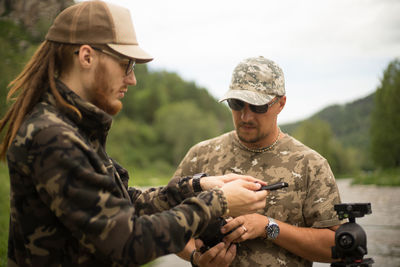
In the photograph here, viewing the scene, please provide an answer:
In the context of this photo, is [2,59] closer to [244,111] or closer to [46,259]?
[244,111]

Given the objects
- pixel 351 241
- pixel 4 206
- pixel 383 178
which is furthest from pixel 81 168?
pixel 383 178

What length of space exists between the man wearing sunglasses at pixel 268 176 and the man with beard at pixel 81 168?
701 mm

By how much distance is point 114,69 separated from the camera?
82.0 inches

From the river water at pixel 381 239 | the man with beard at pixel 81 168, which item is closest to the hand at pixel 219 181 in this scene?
the man with beard at pixel 81 168

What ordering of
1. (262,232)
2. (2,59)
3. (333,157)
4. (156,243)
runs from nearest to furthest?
(156,243) < (262,232) < (2,59) < (333,157)

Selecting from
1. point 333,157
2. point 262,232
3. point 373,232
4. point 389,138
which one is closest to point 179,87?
point 333,157

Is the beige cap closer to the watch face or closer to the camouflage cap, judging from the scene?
the camouflage cap

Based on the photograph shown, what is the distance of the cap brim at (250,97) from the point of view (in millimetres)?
3111

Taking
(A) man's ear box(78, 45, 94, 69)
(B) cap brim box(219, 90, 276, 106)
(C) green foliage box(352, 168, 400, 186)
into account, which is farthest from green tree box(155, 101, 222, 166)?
(A) man's ear box(78, 45, 94, 69)

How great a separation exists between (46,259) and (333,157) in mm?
62240

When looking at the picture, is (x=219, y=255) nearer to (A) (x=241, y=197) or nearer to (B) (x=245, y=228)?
(B) (x=245, y=228)

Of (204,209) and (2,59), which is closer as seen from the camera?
(204,209)

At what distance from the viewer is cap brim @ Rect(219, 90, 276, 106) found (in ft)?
10.2

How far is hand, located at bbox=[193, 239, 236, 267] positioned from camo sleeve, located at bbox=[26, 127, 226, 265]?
0.95 metres
